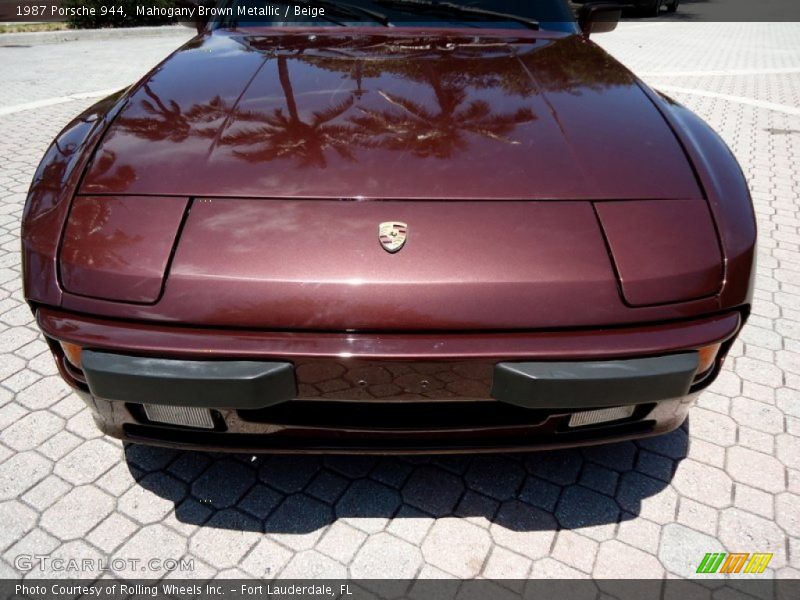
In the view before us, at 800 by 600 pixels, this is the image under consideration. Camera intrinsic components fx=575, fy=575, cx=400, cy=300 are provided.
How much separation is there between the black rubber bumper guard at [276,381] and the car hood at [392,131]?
1.48 feet

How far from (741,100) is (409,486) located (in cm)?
719

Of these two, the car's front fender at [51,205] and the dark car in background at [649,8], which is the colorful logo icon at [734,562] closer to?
the car's front fender at [51,205]

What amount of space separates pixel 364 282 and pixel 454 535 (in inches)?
36.6

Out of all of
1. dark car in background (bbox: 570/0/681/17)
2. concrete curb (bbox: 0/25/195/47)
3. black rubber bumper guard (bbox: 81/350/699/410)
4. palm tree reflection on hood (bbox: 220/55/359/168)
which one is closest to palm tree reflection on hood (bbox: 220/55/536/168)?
palm tree reflection on hood (bbox: 220/55/359/168)

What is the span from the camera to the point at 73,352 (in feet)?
4.81

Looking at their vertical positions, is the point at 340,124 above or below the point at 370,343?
above

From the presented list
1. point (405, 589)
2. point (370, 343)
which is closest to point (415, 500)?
point (405, 589)

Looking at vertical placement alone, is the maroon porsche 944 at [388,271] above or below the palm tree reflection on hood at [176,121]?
below

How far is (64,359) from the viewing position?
1.57m

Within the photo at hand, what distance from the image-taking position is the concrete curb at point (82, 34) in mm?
9656

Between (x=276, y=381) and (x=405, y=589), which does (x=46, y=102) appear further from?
(x=405, y=589)

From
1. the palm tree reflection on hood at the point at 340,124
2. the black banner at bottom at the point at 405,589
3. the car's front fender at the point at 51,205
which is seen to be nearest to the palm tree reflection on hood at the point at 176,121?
the palm tree reflection on hood at the point at 340,124

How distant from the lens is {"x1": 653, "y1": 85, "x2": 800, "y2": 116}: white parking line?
6664 mm

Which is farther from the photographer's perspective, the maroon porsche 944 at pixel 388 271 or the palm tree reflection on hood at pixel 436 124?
the palm tree reflection on hood at pixel 436 124
